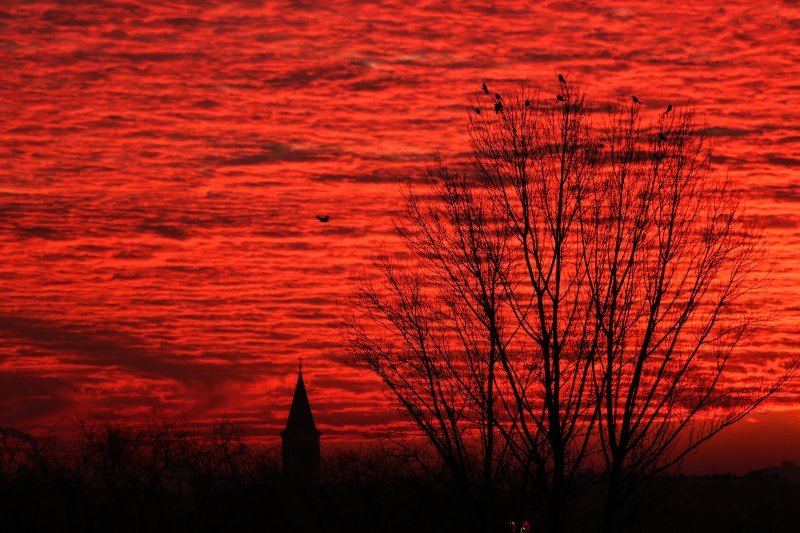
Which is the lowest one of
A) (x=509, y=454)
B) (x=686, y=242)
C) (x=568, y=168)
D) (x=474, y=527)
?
(x=474, y=527)

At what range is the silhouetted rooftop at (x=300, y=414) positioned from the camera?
114m

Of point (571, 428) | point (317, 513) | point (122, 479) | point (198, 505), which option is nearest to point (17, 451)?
point (122, 479)

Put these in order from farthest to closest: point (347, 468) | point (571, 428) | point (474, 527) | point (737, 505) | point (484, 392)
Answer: point (737, 505), point (347, 468), point (474, 527), point (484, 392), point (571, 428)

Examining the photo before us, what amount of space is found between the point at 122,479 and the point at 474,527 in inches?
1451

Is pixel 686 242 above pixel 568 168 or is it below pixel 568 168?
below

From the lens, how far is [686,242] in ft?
62.6

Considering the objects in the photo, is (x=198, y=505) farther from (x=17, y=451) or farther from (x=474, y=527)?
(x=474, y=527)

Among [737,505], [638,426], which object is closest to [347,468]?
[638,426]

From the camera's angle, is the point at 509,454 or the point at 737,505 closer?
the point at 509,454

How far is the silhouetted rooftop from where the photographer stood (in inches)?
4505

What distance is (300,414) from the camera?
4550 inches

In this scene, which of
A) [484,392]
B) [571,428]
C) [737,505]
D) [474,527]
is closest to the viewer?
[571,428]

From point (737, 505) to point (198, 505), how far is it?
89.1m

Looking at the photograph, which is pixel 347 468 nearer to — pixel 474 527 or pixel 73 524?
pixel 73 524
